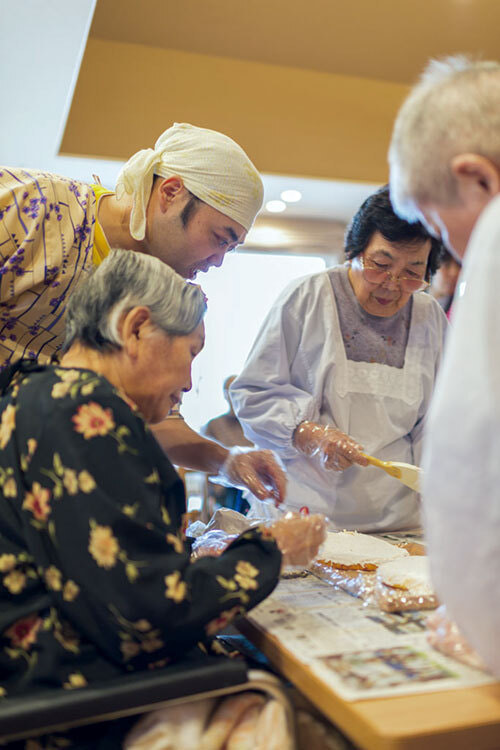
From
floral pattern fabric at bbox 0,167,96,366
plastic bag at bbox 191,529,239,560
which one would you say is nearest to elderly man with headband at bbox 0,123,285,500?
floral pattern fabric at bbox 0,167,96,366

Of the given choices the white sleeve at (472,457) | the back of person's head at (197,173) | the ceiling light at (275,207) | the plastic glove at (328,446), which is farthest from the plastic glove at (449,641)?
the ceiling light at (275,207)

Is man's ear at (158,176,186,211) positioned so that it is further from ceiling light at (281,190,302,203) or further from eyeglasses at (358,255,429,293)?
ceiling light at (281,190,302,203)

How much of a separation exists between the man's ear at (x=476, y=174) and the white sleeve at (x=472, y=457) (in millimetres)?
118

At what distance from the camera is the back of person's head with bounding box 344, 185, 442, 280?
6.91 ft

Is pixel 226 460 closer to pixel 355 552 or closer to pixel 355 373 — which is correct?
pixel 355 552

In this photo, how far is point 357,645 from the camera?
1.11 meters

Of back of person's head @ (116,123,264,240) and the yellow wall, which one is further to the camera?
the yellow wall

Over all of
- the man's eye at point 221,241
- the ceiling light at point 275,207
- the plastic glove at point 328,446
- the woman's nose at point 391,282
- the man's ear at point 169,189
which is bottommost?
the plastic glove at point 328,446

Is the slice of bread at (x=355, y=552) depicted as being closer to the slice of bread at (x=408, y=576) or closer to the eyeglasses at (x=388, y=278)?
the slice of bread at (x=408, y=576)

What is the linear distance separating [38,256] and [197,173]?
1.48ft

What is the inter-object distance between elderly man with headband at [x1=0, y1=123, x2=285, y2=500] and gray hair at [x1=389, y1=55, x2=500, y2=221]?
2.53ft

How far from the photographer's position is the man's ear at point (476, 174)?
98 centimetres

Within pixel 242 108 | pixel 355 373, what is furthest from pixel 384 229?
pixel 242 108

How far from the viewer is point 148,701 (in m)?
0.96
